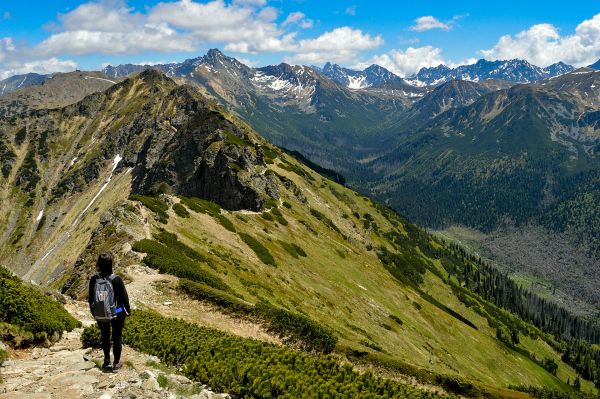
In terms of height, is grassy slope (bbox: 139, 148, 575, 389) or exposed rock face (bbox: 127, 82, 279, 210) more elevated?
exposed rock face (bbox: 127, 82, 279, 210)

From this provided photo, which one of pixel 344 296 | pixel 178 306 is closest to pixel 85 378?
pixel 178 306

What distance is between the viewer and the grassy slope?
201ft

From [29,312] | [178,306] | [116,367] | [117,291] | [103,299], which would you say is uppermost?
[117,291]

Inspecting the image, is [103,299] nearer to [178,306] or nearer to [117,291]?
[117,291]

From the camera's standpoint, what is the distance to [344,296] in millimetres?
82000

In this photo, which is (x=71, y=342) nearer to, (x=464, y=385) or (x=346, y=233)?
(x=464, y=385)

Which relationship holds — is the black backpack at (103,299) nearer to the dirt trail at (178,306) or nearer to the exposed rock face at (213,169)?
the dirt trail at (178,306)

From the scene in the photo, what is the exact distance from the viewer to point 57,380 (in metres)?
17.1

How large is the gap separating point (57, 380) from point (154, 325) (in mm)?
8183

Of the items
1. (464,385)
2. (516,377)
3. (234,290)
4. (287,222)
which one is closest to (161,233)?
(234,290)

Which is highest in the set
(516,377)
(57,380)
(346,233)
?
(57,380)

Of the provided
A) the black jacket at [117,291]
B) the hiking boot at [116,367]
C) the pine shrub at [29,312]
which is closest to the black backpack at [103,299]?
the black jacket at [117,291]

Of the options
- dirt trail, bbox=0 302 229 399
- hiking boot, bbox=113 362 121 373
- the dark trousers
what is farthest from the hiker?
dirt trail, bbox=0 302 229 399

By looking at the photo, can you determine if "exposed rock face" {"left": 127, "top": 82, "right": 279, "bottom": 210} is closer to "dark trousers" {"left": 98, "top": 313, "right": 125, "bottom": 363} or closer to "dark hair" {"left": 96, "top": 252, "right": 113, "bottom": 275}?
"dark trousers" {"left": 98, "top": 313, "right": 125, "bottom": 363}
